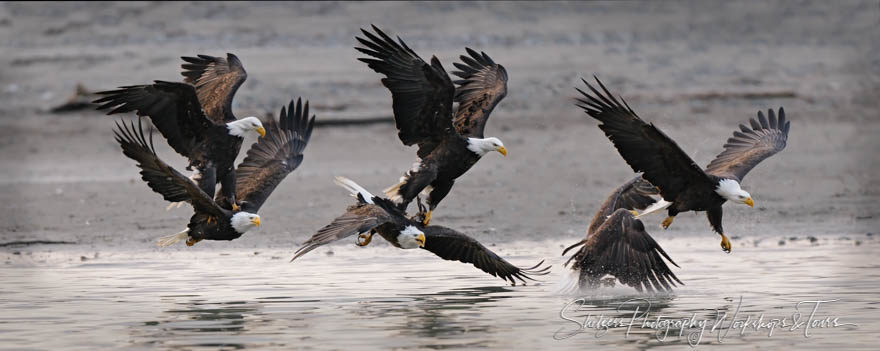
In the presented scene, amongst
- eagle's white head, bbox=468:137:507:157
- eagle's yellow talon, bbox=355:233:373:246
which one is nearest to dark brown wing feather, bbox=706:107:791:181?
eagle's white head, bbox=468:137:507:157

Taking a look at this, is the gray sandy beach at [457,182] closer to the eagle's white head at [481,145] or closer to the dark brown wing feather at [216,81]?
the eagle's white head at [481,145]

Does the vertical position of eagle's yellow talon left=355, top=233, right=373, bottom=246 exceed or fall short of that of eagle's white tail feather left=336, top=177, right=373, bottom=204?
it falls short

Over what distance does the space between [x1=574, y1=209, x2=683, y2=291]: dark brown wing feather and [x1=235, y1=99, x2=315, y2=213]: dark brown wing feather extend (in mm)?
2253

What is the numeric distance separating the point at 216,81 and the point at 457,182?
11.7 ft

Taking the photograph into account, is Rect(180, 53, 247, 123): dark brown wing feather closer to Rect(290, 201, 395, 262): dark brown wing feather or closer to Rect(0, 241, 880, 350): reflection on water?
Rect(0, 241, 880, 350): reflection on water

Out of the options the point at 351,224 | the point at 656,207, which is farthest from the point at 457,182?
the point at 351,224

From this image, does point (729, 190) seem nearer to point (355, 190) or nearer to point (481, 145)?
point (481, 145)

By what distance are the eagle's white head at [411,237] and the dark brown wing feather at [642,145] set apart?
1.21 meters

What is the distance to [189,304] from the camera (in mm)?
8500

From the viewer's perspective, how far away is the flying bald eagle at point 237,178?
8.12m

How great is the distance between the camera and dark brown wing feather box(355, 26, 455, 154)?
Answer: 29.6 feet

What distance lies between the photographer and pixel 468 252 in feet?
28.7

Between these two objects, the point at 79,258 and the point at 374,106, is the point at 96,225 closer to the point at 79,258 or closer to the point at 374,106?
the point at 79,258

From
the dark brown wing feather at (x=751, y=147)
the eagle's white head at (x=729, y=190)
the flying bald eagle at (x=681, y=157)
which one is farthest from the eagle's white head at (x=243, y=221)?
the dark brown wing feather at (x=751, y=147)
